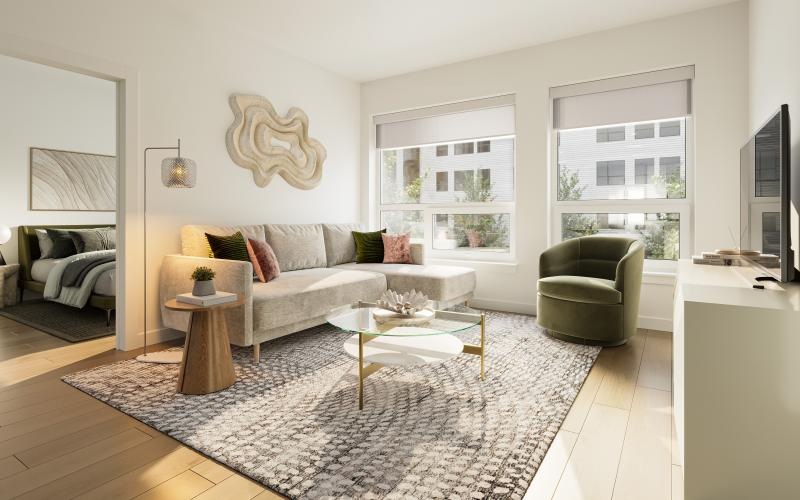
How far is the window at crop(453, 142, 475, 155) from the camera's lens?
493 cm

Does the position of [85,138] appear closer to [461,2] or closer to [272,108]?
[272,108]

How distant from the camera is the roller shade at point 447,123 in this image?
4.62 metres

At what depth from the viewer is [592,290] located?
10.8ft

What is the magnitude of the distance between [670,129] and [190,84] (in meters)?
4.05

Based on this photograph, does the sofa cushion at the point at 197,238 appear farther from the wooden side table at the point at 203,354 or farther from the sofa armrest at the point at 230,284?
the wooden side table at the point at 203,354

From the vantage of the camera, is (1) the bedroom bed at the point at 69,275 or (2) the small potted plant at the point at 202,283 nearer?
(2) the small potted plant at the point at 202,283

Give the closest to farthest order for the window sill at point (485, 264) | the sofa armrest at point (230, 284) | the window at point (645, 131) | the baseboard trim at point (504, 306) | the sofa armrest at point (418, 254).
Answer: the sofa armrest at point (230, 284), the window at point (645, 131), the baseboard trim at point (504, 306), the window sill at point (485, 264), the sofa armrest at point (418, 254)

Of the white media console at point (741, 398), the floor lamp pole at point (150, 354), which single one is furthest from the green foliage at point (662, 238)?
the floor lamp pole at point (150, 354)

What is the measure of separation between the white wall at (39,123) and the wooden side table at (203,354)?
350 cm

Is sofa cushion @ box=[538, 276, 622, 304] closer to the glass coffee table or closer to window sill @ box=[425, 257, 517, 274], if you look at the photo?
window sill @ box=[425, 257, 517, 274]

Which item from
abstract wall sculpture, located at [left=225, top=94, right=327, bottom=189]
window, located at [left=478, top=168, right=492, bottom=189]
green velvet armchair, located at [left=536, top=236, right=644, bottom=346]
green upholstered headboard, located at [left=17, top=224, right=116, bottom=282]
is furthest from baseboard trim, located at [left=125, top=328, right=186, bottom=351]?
window, located at [left=478, top=168, right=492, bottom=189]

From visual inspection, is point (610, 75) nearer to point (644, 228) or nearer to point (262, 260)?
point (644, 228)

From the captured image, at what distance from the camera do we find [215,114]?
12.8 feet

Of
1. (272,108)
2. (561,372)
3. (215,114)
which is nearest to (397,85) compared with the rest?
(272,108)
